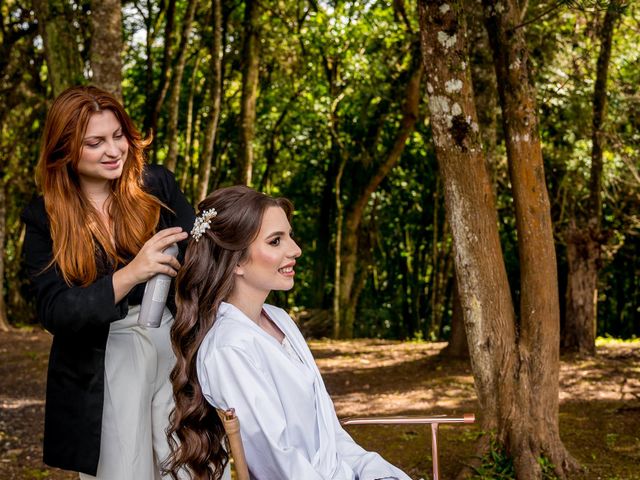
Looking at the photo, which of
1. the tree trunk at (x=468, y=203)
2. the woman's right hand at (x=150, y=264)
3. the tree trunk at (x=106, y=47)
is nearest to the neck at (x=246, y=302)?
the woman's right hand at (x=150, y=264)

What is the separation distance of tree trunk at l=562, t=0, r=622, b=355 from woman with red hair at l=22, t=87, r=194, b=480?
24.3ft

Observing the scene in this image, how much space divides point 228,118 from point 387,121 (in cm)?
394

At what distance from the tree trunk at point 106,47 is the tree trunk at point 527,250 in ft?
9.81

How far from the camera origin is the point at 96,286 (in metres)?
2.85

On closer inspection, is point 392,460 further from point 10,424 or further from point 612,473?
point 10,424

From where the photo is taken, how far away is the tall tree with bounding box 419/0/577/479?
4.59 m

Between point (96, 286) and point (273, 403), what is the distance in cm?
74

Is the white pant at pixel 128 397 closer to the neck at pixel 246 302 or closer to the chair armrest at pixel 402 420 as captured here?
the neck at pixel 246 302

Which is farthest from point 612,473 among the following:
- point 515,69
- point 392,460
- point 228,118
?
point 228,118

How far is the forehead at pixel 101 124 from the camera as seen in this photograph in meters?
2.97

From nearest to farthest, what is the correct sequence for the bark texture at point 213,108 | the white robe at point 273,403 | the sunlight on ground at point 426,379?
the white robe at point 273,403 → the sunlight on ground at point 426,379 → the bark texture at point 213,108

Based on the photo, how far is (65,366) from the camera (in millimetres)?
3033

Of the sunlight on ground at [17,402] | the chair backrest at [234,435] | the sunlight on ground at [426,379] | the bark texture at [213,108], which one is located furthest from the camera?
the bark texture at [213,108]

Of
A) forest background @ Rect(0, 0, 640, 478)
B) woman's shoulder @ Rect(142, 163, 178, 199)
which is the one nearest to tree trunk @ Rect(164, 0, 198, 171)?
forest background @ Rect(0, 0, 640, 478)
